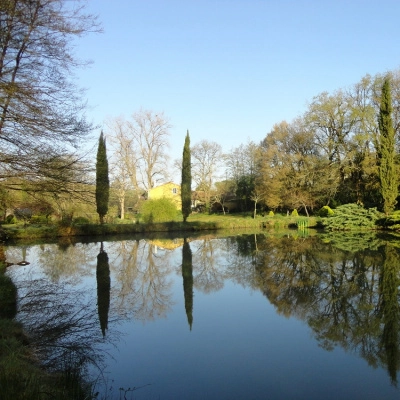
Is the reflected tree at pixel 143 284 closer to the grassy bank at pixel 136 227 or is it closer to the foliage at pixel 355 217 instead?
the grassy bank at pixel 136 227

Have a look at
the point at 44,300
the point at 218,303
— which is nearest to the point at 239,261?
the point at 218,303

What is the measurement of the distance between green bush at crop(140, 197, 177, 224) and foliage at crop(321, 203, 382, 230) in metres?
11.7

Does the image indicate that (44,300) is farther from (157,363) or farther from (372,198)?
(372,198)

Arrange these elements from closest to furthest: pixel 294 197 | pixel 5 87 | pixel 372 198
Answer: pixel 5 87
pixel 372 198
pixel 294 197

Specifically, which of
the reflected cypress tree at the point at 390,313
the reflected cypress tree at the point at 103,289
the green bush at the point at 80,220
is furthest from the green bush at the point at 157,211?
the reflected cypress tree at the point at 390,313

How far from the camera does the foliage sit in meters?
24.7

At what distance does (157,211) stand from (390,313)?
70.0 feet

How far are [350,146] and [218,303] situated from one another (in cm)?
2359

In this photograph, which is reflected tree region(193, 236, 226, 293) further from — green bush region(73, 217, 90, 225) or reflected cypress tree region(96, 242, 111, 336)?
green bush region(73, 217, 90, 225)

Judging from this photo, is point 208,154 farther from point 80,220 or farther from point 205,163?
point 80,220

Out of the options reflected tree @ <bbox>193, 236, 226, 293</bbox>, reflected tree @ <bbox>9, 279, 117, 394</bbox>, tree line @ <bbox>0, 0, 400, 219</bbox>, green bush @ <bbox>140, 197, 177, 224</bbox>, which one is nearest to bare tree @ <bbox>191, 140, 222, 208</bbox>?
tree line @ <bbox>0, 0, 400, 219</bbox>

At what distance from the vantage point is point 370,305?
6.64 meters

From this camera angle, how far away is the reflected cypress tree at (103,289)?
242 inches

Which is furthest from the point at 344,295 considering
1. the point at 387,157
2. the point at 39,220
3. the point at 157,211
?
the point at 39,220
